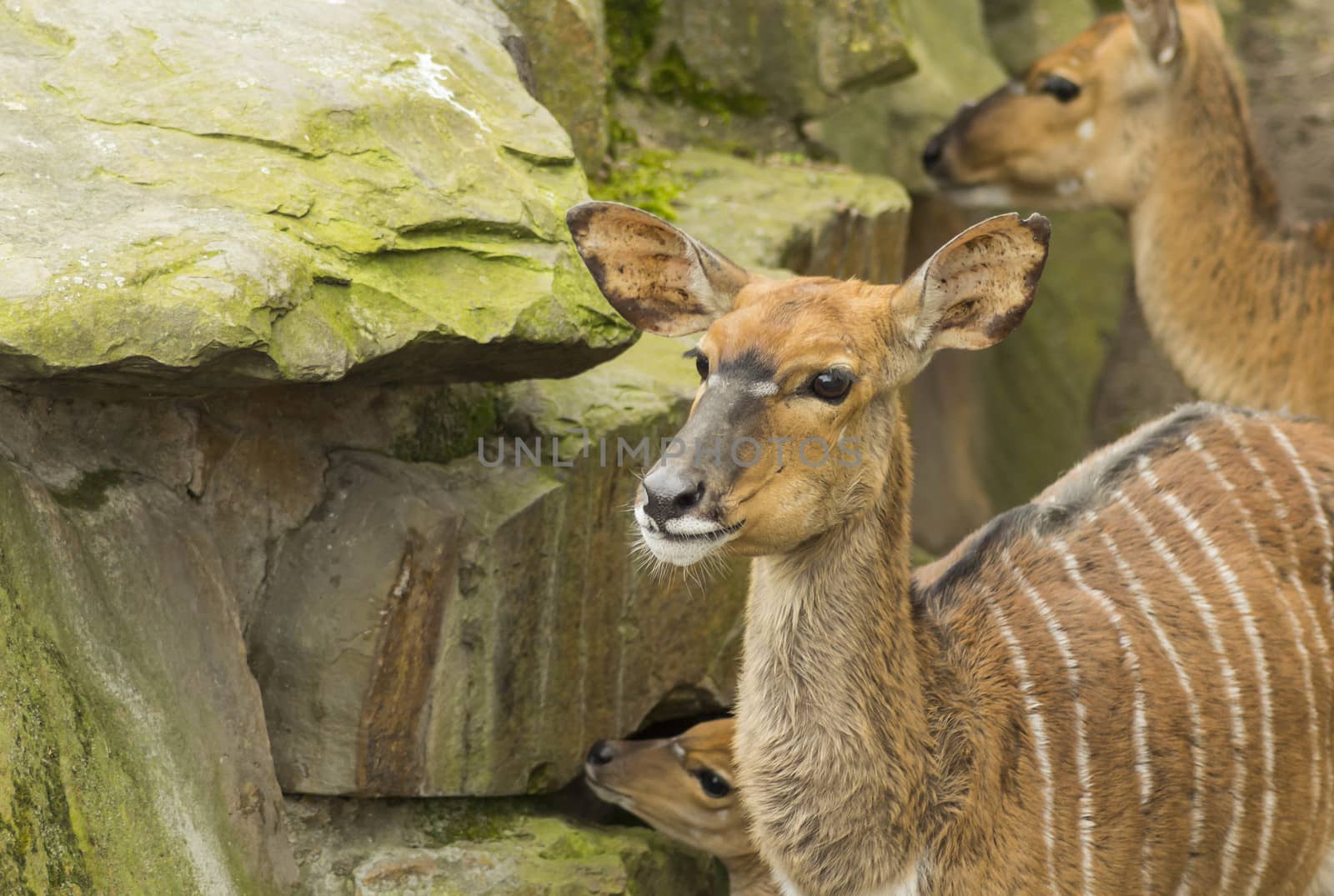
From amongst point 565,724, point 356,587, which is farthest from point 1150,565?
point 356,587

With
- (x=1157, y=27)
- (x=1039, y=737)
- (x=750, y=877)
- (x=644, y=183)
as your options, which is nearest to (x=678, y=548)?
(x=1039, y=737)

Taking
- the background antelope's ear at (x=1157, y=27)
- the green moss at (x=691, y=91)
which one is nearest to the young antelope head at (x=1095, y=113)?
the background antelope's ear at (x=1157, y=27)

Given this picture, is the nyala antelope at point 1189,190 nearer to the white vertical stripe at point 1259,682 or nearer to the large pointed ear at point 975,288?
the white vertical stripe at point 1259,682

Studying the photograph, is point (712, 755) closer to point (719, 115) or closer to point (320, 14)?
point (320, 14)

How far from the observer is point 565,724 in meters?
3.76

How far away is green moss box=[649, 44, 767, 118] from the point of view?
536cm

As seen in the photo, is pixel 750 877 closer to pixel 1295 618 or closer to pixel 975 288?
pixel 1295 618

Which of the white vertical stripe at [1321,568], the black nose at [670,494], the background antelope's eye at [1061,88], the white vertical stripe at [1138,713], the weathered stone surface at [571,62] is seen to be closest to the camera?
the black nose at [670,494]

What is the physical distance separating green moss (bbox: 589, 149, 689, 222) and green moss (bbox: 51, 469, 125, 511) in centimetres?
177

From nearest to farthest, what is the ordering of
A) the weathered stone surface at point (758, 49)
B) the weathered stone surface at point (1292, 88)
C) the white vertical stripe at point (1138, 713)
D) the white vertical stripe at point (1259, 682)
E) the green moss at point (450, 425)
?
the white vertical stripe at point (1138, 713) → the white vertical stripe at point (1259, 682) → the green moss at point (450, 425) → the weathered stone surface at point (758, 49) → the weathered stone surface at point (1292, 88)

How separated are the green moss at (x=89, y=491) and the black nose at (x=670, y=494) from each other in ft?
3.88

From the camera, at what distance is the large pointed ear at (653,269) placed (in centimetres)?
307

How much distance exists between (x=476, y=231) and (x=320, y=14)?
672 mm

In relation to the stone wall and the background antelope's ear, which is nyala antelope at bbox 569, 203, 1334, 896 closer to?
the stone wall
